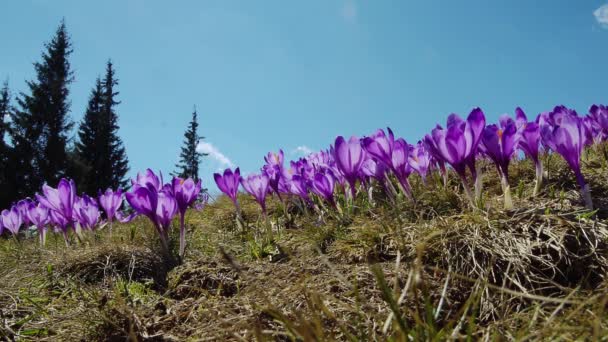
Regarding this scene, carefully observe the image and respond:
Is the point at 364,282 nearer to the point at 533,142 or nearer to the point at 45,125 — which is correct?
the point at 533,142

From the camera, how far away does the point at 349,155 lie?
2.69 m

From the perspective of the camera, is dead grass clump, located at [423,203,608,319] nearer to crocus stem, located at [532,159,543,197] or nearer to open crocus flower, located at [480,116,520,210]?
open crocus flower, located at [480,116,520,210]

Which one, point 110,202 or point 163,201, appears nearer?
point 163,201

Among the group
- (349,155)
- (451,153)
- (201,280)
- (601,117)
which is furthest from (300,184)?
(601,117)

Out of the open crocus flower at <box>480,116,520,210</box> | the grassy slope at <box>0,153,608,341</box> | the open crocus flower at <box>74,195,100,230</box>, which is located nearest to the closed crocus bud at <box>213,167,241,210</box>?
the grassy slope at <box>0,153,608,341</box>

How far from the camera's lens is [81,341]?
5.48 feet

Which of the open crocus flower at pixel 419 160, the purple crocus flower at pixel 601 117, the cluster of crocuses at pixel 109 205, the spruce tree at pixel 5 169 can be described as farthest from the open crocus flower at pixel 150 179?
the spruce tree at pixel 5 169

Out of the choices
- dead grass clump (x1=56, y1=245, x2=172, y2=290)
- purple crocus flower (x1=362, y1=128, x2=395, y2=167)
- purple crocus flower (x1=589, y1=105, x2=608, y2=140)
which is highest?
purple crocus flower (x1=589, y1=105, x2=608, y2=140)

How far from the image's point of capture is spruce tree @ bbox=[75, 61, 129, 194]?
30.7 meters

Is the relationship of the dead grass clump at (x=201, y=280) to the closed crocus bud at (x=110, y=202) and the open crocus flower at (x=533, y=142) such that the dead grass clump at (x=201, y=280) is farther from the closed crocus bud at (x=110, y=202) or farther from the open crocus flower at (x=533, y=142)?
the open crocus flower at (x=533, y=142)

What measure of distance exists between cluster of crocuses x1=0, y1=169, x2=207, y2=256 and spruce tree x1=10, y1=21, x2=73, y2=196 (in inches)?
934

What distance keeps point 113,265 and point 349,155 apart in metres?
1.48

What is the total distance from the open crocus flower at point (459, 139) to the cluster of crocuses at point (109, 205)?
1453 mm

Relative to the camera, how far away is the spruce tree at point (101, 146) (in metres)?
30.7
